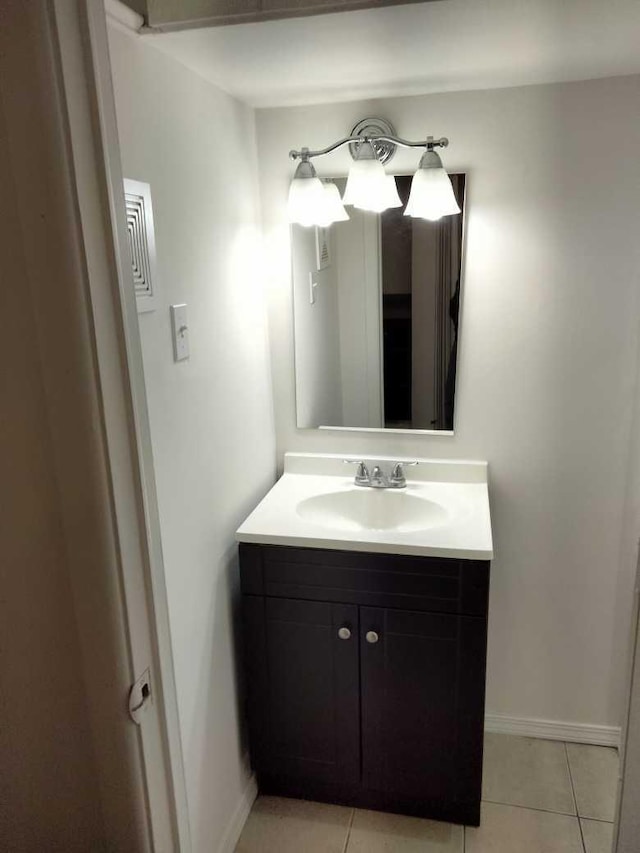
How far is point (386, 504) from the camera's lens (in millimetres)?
1973

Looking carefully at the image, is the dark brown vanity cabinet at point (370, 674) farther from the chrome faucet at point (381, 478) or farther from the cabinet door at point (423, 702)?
the chrome faucet at point (381, 478)

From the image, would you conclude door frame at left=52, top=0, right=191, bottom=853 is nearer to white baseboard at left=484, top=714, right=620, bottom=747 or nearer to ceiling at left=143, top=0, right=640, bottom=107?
ceiling at left=143, top=0, right=640, bottom=107

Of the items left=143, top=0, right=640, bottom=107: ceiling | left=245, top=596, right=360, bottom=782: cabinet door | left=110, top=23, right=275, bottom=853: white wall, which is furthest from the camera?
left=245, top=596, right=360, bottom=782: cabinet door

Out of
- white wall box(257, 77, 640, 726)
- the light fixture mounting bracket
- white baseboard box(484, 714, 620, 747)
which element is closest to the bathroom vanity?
white wall box(257, 77, 640, 726)

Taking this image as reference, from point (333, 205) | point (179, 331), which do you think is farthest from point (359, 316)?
point (179, 331)

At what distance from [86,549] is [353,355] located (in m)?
1.30

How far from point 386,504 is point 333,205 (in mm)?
867

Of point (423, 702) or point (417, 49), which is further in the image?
point (423, 702)

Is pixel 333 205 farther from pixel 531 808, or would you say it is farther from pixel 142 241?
pixel 531 808

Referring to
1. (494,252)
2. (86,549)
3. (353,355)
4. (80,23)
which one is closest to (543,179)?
(494,252)

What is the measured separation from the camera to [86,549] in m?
0.81

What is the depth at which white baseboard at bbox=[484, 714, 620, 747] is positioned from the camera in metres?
2.10

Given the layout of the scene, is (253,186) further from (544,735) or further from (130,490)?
(544,735)

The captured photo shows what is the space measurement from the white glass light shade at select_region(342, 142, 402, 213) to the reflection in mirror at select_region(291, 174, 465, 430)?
11 cm
